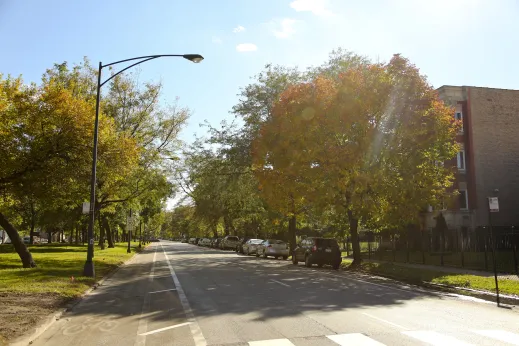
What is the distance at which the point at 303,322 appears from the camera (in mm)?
8562

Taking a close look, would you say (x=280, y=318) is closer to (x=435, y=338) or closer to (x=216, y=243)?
(x=435, y=338)

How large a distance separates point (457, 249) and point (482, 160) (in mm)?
10929

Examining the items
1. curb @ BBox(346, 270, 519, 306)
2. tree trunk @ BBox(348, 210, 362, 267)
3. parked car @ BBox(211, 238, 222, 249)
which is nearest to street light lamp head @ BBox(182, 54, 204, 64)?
curb @ BBox(346, 270, 519, 306)

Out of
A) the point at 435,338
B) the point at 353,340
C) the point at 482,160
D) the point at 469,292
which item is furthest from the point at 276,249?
the point at 353,340

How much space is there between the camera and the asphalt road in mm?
7363

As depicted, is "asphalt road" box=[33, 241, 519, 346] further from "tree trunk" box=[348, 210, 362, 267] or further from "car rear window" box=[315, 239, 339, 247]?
"car rear window" box=[315, 239, 339, 247]

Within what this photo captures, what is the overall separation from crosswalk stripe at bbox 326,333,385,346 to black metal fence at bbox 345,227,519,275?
12.3 meters

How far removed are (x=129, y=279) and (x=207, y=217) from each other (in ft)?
169

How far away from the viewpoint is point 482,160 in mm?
35312

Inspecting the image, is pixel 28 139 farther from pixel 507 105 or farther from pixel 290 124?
pixel 507 105

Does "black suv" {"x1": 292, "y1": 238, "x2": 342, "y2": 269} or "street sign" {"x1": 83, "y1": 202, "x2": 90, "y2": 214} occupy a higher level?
"street sign" {"x1": 83, "y1": 202, "x2": 90, "y2": 214}

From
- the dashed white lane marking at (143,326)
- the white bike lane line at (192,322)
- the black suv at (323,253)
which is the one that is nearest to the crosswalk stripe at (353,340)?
the white bike lane line at (192,322)

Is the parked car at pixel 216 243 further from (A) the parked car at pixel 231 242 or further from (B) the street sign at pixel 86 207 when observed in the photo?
(B) the street sign at pixel 86 207

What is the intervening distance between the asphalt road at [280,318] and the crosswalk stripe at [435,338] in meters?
0.02
